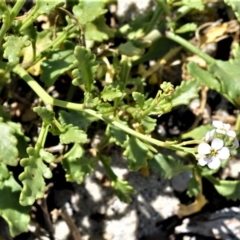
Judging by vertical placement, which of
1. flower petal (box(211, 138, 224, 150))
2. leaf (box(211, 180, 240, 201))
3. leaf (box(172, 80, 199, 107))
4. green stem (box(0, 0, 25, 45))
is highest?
green stem (box(0, 0, 25, 45))

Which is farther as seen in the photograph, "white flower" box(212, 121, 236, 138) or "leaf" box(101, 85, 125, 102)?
"leaf" box(101, 85, 125, 102)

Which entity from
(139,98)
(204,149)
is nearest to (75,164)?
(139,98)

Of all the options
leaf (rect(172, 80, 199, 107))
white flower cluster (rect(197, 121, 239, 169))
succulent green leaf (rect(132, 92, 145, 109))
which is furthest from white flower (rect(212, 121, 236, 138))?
leaf (rect(172, 80, 199, 107))

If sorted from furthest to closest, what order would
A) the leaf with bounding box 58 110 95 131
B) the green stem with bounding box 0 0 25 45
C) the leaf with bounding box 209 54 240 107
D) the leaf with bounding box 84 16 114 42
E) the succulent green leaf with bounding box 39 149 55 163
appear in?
the leaf with bounding box 84 16 114 42 < the leaf with bounding box 209 54 240 107 < the leaf with bounding box 58 110 95 131 < the succulent green leaf with bounding box 39 149 55 163 < the green stem with bounding box 0 0 25 45

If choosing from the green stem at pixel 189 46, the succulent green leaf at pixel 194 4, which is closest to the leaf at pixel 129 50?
the green stem at pixel 189 46

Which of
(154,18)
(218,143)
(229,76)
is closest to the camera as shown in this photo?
(218,143)

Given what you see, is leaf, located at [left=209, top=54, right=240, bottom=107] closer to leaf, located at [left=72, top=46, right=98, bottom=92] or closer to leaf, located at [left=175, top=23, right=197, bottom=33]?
leaf, located at [left=175, top=23, right=197, bottom=33]

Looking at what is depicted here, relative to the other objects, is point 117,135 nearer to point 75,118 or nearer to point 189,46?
point 75,118
